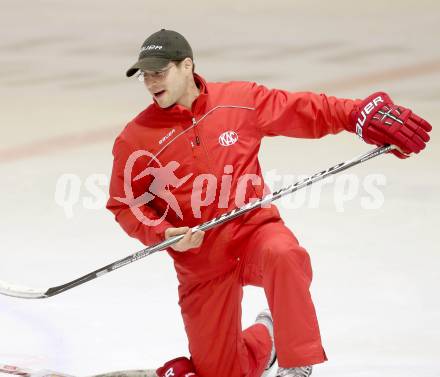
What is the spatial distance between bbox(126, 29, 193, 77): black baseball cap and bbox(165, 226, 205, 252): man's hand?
0.47m

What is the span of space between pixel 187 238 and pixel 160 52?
21.8 inches

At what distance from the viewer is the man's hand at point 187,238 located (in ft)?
10.1

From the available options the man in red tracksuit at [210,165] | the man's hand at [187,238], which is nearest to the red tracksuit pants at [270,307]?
the man in red tracksuit at [210,165]

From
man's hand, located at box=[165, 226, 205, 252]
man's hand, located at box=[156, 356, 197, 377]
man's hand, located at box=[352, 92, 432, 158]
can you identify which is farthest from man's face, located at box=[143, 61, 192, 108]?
man's hand, located at box=[156, 356, 197, 377]

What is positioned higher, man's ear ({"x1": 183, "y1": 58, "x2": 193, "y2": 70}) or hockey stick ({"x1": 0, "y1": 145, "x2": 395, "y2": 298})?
man's ear ({"x1": 183, "y1": 58, "x2": 193, "y2": 70})

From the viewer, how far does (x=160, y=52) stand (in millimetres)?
3156

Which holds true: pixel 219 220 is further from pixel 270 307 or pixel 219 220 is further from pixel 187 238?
pixel 270 307

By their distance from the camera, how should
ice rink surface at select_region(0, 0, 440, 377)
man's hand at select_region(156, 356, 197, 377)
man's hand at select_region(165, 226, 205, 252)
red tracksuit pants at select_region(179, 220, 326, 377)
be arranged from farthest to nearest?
ice rink surface at select_region(0, 0, 440, 377), man's hand at select_region(156, 356, 197, 377), man's hand at select_region(165, 226, 205, 252), red tracksuit pants at select_region(179, 220, 326, 377)

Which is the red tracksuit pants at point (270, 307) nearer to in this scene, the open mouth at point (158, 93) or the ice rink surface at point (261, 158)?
the ice rink surface at point (261, 158)

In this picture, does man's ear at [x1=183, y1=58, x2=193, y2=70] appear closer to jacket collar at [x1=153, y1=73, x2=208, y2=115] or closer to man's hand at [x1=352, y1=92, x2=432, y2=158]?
jacket collar at [x1=153, y1=73, x2=208, y2=115]

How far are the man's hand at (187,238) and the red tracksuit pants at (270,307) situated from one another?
7.0 inches

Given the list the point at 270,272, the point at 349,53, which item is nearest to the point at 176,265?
the point at 270,272

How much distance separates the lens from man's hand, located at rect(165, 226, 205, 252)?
3.07 meters

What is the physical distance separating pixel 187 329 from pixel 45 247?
3.98 feet
